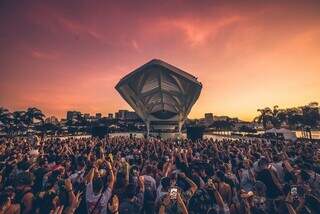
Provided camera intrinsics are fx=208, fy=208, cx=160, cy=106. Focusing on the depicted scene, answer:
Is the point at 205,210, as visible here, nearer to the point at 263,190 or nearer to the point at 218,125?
the point at 263,190

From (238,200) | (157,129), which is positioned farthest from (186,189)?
(157,129)

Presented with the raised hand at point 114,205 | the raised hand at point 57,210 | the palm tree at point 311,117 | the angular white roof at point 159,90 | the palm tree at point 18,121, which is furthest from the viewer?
the palm tree at point 18,121

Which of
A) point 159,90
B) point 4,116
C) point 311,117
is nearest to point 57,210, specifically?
point 159,90

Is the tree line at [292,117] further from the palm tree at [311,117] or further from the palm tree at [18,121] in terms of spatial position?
the palm tree at [18,121]

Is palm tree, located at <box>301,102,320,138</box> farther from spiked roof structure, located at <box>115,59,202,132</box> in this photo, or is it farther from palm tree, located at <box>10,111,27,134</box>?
palm tree, located at <box>10,111,27,134</box>

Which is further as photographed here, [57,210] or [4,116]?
[4,116]

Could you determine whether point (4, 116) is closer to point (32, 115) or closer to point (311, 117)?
point (32, 115)

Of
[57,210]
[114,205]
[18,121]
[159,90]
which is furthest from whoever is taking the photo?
[18,121]

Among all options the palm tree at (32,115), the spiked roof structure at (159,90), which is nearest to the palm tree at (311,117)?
the spiked roof structure at (159,90)

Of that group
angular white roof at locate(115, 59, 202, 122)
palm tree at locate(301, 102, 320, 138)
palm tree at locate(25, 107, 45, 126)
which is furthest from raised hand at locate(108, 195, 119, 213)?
palm tree at locate(25, 107, 45, 126)

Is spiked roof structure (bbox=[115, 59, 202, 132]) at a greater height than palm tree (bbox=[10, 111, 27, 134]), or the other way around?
spiked roof structure (bbox=[115, 59, 202, 132])

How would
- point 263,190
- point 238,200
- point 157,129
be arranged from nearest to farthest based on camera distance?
point 238,200
point 263,190
point 157,129
